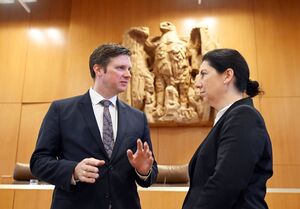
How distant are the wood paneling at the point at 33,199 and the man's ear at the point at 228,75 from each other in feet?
7.65

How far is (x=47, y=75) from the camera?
578cm

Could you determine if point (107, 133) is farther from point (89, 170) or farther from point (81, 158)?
point (89, 170)

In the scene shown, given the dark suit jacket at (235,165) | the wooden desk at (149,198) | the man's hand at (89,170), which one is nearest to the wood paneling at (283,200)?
the wooden desk at (149,198)

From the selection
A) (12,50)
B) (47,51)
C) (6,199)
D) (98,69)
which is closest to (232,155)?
(98,69)

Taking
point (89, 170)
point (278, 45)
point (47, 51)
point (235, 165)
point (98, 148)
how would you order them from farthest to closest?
point (47, 51) < point (278, 45) < point (98, 148) < point (89, 170) < point (235, 165)

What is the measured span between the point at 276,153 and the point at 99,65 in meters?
3.71

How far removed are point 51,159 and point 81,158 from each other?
15 cm

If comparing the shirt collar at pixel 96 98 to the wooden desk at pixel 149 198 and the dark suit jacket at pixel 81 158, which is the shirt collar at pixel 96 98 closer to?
the dark suit jacket at pixel 81 158

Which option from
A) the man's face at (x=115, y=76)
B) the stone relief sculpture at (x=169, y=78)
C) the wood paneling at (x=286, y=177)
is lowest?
the wood paneling at (x=286, y=177)

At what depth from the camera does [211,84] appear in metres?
A: 1.47

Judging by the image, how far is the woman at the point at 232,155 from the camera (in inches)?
45.0

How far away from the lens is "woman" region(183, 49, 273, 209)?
3.75 feet

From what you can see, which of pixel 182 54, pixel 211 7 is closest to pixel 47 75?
pixel 182 54

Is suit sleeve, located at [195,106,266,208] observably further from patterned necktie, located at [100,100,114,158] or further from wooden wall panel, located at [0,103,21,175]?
wooden wall panel, located at [0,103,21,175]
